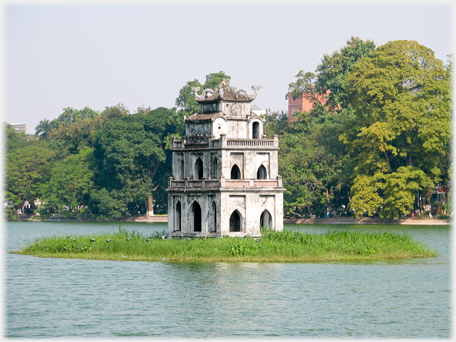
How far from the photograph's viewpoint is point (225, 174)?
49.1 m

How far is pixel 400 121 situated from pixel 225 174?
1332 inches

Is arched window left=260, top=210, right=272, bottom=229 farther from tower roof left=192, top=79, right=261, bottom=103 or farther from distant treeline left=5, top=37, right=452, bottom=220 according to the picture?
distant treeline left=5, top=37, right=452, bottom=220

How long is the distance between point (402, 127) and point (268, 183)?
3188cm

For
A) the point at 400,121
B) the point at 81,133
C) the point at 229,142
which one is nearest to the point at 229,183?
the point at 229,142

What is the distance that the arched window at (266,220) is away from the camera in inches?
1977

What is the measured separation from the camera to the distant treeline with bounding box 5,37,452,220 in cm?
7962

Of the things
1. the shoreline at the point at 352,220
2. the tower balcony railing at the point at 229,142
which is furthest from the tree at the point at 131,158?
the tower balcony railing at the point at 229,142

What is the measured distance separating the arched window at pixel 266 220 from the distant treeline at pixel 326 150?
30381 mm

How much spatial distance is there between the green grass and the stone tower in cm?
205

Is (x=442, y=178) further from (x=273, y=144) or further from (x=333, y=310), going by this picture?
(x=333, y=310)

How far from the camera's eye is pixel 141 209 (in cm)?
10306

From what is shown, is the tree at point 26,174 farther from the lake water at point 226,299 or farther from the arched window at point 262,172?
the arched window at point 262,172

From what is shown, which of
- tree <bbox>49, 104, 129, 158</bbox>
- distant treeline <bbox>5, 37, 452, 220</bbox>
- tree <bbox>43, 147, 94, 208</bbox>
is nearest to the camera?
distant treeline <bbox>5, 37, 452, 220</bbox>

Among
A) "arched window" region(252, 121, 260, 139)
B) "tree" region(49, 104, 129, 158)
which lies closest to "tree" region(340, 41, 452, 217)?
"arched window" region(252, 121, 260, 139)
